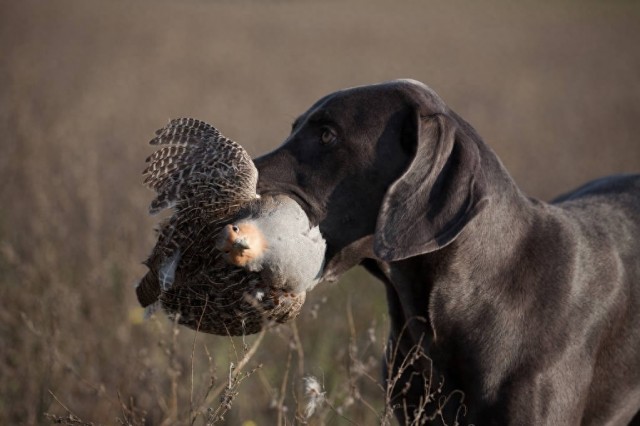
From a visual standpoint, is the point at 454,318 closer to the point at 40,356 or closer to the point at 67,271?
the point at 40,356

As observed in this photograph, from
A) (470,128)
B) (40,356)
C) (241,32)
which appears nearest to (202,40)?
(241,32)

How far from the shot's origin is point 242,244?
2.55 meters

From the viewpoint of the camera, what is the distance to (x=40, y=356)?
489cm

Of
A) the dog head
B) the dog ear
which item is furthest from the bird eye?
the dog ear

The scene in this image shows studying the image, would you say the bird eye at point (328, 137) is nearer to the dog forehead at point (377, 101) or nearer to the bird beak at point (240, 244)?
the dog forehead at point (377, 101)

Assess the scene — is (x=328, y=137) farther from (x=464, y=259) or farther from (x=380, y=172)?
(x=464, y=259)

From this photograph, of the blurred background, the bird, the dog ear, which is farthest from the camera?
the blurred background

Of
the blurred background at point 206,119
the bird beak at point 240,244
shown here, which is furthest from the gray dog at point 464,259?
the bird beak at point 240,244

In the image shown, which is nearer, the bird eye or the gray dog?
the gray dog

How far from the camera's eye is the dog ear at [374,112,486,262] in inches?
115

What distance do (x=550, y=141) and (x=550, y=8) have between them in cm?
2204

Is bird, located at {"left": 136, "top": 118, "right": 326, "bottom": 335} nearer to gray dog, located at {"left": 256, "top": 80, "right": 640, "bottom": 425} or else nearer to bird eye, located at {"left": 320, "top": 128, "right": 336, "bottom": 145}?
gray dog, located at {"left": 256, "top": 80, "right": 640, "bottom": 425}

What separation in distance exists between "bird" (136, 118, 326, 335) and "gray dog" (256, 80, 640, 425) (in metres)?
0.18

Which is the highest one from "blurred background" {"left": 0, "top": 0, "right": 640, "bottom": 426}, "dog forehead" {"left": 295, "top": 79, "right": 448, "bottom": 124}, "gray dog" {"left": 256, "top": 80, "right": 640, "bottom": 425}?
"dog forehead" {"left": 295, "top": 79, "right": 448, "bottom": 124}
